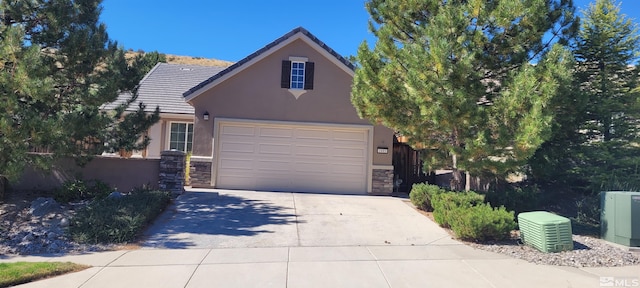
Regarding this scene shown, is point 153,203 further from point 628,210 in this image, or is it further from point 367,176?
point 628,210

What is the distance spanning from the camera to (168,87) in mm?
17781

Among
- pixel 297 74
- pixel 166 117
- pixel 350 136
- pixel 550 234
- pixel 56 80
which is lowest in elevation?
pixel 550 234

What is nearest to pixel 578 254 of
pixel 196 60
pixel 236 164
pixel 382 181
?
pixel 382 181

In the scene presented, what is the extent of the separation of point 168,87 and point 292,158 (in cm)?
778

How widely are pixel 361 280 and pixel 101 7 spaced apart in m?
9.29

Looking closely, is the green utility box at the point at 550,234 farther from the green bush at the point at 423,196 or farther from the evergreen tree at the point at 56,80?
the evergreen tree at the point at 56,80

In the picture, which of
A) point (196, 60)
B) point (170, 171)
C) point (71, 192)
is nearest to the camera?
point (71, 192)

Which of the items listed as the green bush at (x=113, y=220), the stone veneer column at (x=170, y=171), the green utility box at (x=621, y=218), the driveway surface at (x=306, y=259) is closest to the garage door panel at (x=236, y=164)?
the stone veneer column at (x=170, y=171)

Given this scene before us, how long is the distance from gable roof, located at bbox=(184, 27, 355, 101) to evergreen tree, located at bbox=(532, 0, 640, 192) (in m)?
6.63

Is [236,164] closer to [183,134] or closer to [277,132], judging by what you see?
[277,132]

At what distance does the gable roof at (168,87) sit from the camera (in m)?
15.9

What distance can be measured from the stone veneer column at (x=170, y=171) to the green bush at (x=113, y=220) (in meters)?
2.25

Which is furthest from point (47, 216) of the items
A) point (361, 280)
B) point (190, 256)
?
point (361, 280)

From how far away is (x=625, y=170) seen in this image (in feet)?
31.8
